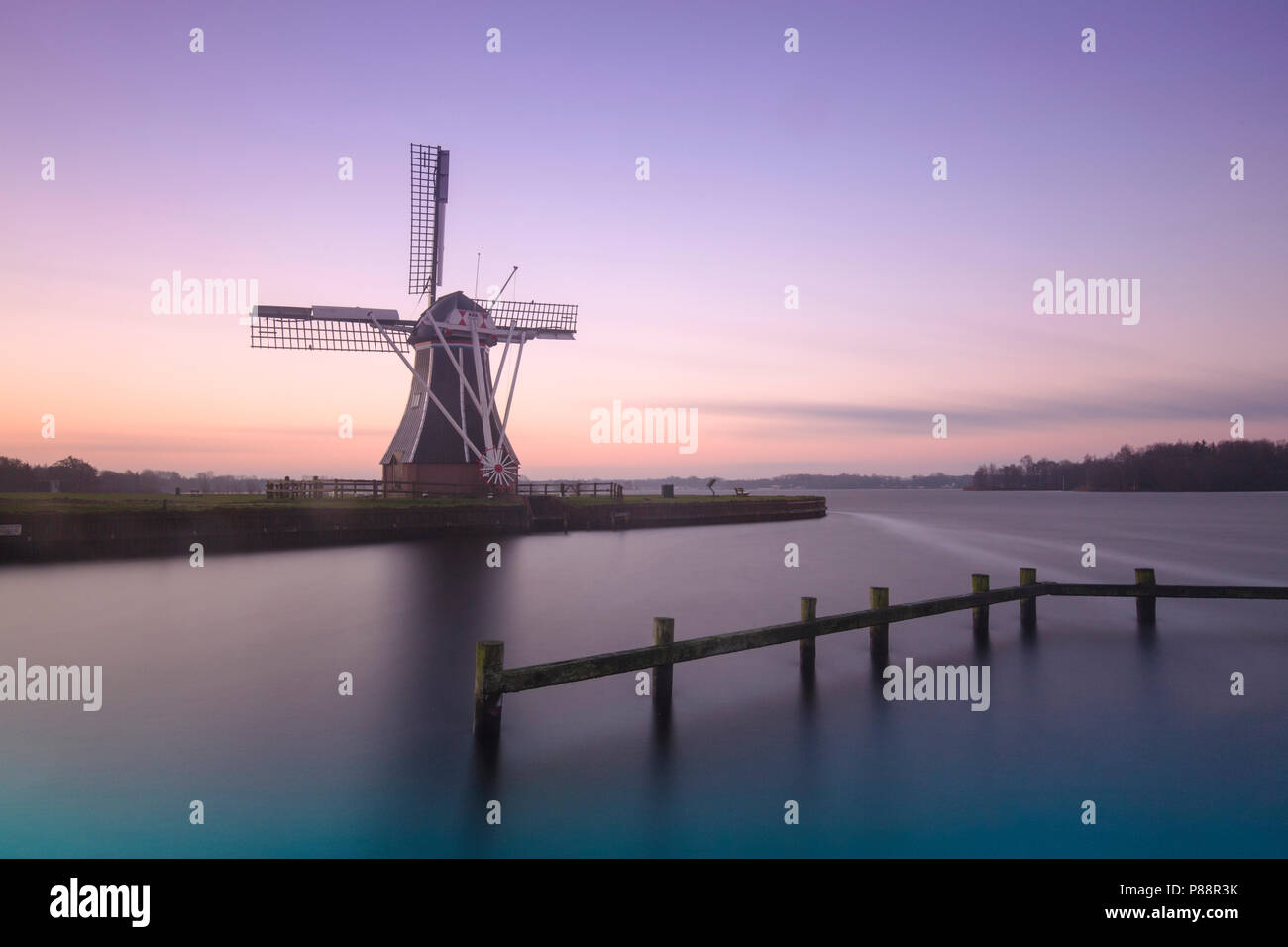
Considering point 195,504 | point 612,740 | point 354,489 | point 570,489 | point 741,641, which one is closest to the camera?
point 741,641

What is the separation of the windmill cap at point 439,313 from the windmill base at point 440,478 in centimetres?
687

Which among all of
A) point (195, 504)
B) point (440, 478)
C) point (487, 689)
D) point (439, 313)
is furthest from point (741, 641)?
point (439, 313)

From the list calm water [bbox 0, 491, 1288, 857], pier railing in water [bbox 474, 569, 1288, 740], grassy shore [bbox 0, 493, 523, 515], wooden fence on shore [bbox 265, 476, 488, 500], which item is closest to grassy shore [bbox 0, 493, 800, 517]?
Result: grassy shore [bbox 0, 493, 523, 515]

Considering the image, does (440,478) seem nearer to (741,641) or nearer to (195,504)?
(195,504)

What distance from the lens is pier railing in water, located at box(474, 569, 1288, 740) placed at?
782 cm

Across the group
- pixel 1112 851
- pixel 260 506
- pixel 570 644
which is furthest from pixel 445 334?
pixel 1112 851

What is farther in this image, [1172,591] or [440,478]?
[440,478]

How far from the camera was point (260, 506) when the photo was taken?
32.0 metres

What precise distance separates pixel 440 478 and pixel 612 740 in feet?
103

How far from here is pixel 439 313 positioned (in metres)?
39.8

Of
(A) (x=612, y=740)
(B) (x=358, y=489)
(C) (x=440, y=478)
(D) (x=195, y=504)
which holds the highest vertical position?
(C) (x=440, y=478)

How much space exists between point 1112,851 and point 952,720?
374 cm
